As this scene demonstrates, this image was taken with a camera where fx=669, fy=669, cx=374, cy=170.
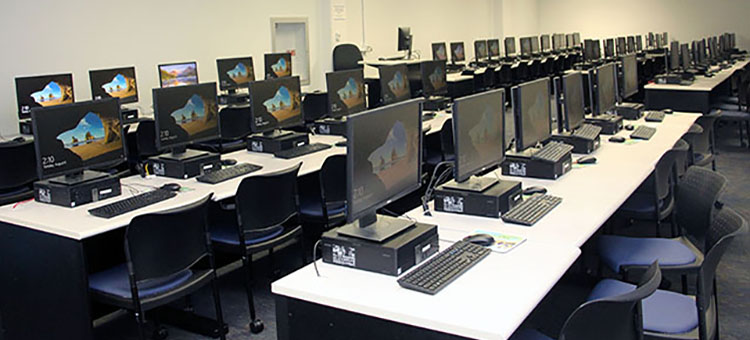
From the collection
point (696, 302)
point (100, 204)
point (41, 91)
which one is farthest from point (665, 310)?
point (41, 91)

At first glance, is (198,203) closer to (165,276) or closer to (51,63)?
(165,276)

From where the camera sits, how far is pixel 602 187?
3.10 metres

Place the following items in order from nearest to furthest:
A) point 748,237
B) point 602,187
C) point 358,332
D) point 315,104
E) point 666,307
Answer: point 358,332, point 666,307, point 602,187, point 748,237, point 315,104

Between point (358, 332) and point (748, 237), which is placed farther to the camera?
point (748, 237)

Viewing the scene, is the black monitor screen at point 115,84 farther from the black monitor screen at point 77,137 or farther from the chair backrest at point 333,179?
the chair backrest at point 333,179

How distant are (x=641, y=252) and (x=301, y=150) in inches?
87.4

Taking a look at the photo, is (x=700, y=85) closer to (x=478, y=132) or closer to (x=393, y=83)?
(x=393, y=83)

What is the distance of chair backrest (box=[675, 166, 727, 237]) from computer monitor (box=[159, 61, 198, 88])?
5.30m

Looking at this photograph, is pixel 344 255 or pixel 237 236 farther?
pixel 237 236

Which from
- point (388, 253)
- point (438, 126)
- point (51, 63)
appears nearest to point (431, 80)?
point (438, 126)

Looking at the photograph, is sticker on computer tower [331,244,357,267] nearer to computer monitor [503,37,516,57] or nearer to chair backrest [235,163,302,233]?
chair backrest [235,163,302,233]

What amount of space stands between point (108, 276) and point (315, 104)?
3949 millimetres

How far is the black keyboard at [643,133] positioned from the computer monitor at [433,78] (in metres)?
2.10

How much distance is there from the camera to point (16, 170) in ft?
15.5
